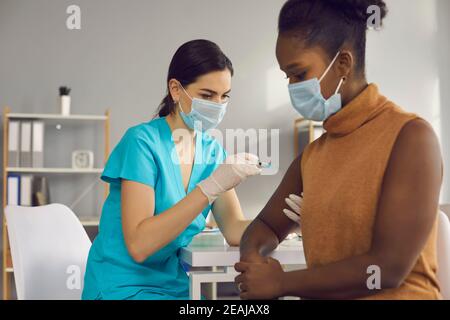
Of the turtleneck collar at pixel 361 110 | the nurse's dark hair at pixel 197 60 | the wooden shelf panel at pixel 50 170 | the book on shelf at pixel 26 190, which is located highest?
the nurse's dark hair at pixel 197 60

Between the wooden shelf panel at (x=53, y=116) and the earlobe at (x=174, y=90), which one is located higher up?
the earlobe at (x=174, y=90)

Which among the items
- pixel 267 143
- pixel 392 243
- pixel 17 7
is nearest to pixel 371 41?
pixel 267 143

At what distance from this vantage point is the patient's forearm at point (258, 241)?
1.03 meters

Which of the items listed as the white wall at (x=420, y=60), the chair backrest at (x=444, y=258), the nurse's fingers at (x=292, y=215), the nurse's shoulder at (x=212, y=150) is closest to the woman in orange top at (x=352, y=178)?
the nurse's fingers at (x=292, y=215)

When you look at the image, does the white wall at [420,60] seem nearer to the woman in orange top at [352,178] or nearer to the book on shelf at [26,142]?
the book on shelf at [26,142]

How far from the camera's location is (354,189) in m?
0.82

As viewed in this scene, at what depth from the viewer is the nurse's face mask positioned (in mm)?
1393

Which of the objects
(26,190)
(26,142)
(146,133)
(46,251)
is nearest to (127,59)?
(26,142)

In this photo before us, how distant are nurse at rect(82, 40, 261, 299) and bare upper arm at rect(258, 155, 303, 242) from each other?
164mm

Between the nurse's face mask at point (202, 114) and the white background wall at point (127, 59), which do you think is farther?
the white background wall at point (127, 59)

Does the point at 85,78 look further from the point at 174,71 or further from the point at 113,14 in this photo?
the point at 174,71

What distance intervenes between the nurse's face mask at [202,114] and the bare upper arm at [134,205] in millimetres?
243

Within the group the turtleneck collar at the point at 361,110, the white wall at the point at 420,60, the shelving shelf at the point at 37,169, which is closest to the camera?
the turtleneck collar at the point at 361,110

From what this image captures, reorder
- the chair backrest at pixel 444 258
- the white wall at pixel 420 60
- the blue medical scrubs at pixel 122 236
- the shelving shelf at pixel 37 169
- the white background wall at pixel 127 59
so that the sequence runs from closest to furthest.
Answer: the chair backrest at pixel 444 258 → the blue medical scrubs at pixel 122 236 → the shelving shelf at pixel 37 169 → the white background wall at pixel 127 59 → the white wall at pixel 420 60
